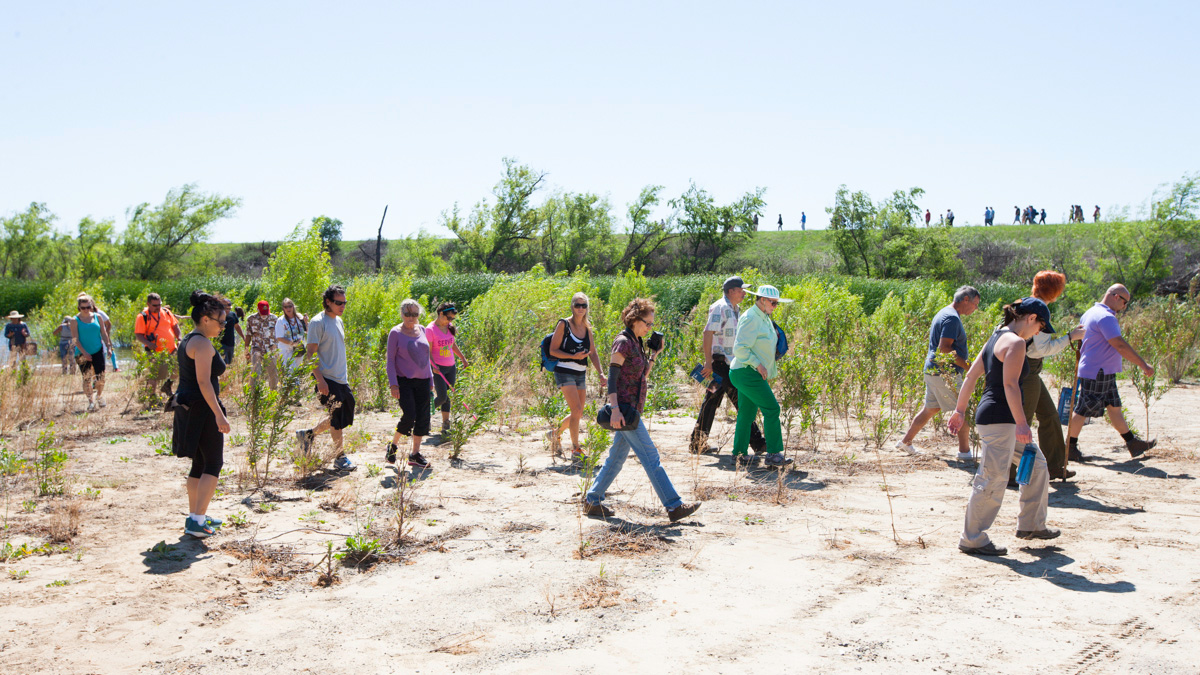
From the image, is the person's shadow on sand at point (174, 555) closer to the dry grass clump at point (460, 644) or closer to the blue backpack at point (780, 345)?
the dry grass clump at point (460, 644)

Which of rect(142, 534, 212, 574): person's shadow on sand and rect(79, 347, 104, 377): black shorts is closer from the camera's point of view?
rect(142, 534, 212, 574): person's shadow on sand

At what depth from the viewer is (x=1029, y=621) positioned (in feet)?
13.1

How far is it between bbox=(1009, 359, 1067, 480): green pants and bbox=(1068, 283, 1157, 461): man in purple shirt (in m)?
1.18

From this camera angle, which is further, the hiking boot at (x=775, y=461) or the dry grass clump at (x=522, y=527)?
the hiking boot at (x=775, y=461)

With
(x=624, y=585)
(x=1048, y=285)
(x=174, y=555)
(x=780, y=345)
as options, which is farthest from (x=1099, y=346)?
(x=174, y=555)

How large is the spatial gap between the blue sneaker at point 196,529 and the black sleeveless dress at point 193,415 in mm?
436

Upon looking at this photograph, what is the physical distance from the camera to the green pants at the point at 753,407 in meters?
7.29

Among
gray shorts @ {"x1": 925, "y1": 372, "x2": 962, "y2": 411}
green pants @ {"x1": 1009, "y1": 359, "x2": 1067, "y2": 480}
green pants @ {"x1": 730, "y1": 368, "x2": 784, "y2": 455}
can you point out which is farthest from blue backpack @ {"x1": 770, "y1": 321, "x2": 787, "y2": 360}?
green pants @ {"x1": 1009, "y1": 359, "x2": 1067, "y2": 480}

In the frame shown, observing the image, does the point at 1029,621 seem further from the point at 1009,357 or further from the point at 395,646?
the point at 395,646

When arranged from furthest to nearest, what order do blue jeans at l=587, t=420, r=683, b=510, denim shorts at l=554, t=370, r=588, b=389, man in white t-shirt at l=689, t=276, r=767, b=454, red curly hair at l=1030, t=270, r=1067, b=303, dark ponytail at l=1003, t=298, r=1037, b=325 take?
man in white t-shirt at l=689, t=276, r=767, b=454
denim shorts at l=554, t=370, r=588, b=389
red curly hair at l=1030, t=270, r=1067, b=303
blue jeans at l=587, t=420, r=683, b=510
dark ponytail at l=1003, t=298, r=1037, b=325

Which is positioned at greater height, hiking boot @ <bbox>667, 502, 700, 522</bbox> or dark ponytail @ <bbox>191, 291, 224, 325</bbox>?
dark ponytail @ <bbox>191, 291, 224, 325</bbox>

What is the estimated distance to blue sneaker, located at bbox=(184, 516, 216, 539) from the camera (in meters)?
5.34

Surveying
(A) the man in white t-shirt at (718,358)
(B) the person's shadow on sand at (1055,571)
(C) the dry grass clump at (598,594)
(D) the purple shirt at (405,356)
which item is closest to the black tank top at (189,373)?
(D) the purple shirt at (405,356)

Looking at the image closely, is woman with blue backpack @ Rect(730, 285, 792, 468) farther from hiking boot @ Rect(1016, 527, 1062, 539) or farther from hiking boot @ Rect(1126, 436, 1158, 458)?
hiking boot @ Rect(1126, 436, 1158, 458)
